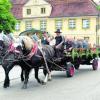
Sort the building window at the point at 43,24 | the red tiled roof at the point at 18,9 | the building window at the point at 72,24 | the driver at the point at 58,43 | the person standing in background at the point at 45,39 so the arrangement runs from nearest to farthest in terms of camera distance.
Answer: the driver at the point at 58,43
the person standing in background at the point at 45,39
the building window at the point at 72,24
the building window at the point at 43,24
the red tiled roof at the point at 18,9

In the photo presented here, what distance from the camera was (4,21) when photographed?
5062 centimetres

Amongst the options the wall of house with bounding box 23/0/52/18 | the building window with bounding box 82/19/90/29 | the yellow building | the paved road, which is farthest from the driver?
the wall of house with bounding box 23/0/52/18

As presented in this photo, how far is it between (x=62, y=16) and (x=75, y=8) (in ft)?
6.87

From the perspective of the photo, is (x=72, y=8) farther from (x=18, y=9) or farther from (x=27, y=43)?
(x=27, y=43)

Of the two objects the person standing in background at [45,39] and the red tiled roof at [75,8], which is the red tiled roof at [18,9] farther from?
the person standing in background at [45,39]

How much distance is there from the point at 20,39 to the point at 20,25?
175ft

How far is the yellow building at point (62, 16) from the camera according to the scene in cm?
6088

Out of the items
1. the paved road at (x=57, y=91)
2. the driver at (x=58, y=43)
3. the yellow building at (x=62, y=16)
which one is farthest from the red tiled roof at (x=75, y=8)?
the paved road at (x=57, y=91)

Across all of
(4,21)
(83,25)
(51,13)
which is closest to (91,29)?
(83,25)

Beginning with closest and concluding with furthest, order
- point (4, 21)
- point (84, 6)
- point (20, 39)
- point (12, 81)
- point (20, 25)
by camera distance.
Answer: point (20, 39)
point (12, 81)
point (4, 21)
point (84, 6)
point (20, 25)

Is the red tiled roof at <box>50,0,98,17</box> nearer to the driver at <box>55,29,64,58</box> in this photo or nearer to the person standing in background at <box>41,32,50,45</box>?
the person standing in background at <box>41,32,50,45</box>

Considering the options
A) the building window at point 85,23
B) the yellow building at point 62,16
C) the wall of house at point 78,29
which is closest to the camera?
the yellow building at point 62,16

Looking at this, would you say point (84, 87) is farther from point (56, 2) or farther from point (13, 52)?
point (56, 2)

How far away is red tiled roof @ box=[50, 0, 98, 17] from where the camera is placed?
60.4 meters
